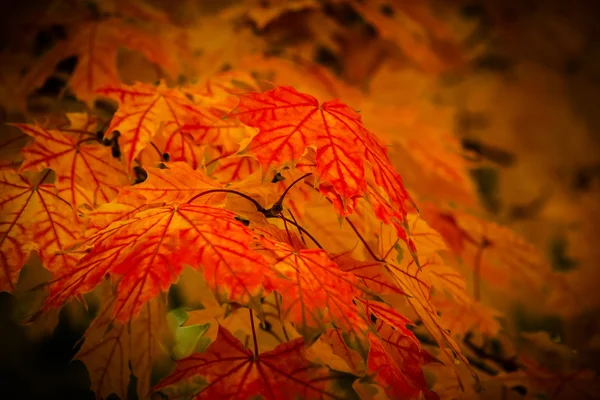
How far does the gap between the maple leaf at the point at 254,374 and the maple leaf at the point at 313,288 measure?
12cm

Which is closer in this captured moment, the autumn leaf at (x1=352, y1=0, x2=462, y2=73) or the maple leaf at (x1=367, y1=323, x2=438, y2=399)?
the maple leaf at (x1=367, y1=323, x2=438, y2=399)

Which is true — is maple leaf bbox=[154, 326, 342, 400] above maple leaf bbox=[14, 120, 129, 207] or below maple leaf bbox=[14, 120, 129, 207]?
below

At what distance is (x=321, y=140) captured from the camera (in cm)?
71

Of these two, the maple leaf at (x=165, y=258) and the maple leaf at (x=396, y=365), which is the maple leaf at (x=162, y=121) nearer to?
the maple leaf at (x=165, y=258)

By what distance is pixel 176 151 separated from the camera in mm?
866

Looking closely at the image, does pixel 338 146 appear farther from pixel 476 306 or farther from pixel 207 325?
pixel 476 306

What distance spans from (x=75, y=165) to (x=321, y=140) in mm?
474

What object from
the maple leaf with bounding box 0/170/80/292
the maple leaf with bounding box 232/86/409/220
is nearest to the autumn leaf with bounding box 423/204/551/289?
the maple leaf with bounding box 232/86/409/220

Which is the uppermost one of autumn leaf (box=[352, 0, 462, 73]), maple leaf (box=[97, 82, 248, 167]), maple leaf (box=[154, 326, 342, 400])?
autumn leaf (box=[352, 0, 462, 73])

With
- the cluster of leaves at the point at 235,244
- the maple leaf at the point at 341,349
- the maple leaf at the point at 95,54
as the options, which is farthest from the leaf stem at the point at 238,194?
the maple leaf at the point at 95,54

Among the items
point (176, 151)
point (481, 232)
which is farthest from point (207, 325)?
point (481, 232)

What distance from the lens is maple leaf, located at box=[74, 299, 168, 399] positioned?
2.58ft

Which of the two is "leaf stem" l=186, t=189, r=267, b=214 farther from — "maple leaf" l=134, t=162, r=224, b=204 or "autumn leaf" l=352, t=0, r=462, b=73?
"autumn leaf" l=352, t=0, r=462, b=73

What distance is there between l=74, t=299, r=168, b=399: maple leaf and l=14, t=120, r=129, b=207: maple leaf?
22 centimetres
